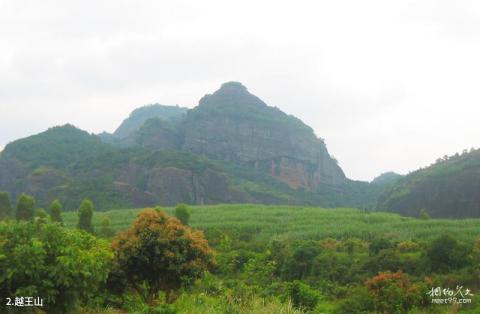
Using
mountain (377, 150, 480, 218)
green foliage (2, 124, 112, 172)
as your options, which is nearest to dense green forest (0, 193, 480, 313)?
mountain (377, 150, 480, 218)

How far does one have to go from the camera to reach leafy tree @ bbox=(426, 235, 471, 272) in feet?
68.8

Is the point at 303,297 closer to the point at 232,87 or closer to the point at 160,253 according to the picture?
the point at 160,253

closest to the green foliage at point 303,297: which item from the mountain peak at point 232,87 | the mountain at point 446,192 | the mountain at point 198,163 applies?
the mountain at point 198,163

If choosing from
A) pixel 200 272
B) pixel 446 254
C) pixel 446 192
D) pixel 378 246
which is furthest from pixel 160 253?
pixel 446 192

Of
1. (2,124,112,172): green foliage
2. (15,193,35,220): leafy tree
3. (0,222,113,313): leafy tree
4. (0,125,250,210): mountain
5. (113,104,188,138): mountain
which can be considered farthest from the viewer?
(113,104,188,138): mountain

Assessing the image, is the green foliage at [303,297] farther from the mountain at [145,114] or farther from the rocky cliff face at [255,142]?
the mountain at [145,114]

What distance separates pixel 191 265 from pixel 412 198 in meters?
63.9

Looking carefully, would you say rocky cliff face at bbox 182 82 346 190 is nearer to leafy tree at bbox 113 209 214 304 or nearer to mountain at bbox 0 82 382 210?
mountain at bbox 0 82 382 210

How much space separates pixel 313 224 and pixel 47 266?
3378cm

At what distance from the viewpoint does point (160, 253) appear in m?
11.8

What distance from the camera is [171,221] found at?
12.4 metres

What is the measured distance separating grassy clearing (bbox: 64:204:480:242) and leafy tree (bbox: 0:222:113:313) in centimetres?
2339

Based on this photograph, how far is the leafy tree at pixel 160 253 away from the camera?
38.7 ft

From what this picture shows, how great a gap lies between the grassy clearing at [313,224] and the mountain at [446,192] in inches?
959
